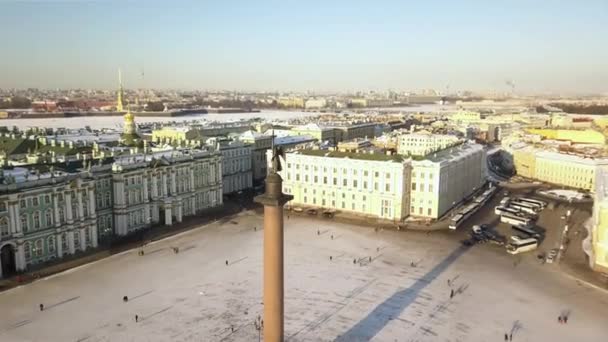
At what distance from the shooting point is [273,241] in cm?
2403

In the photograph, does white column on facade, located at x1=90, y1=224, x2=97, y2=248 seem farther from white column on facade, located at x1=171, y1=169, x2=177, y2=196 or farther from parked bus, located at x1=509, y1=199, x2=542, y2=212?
parked bus, located at x1=509, y1=199, x2=542, y2=212

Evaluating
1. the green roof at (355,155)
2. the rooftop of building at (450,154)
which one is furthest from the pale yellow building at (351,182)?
the rooftop of building at (450,154)

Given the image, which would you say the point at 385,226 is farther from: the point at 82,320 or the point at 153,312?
the point at 82,320

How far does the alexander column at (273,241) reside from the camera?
78.2 feet

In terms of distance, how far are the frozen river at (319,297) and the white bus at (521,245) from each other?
1.39 m

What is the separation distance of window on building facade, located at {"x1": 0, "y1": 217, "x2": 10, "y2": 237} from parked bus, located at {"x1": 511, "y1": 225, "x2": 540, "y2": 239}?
46.7 meters

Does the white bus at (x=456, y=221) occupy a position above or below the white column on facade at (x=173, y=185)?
below

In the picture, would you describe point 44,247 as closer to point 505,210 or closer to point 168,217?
point 168,217

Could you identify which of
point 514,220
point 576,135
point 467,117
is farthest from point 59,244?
point 467,117

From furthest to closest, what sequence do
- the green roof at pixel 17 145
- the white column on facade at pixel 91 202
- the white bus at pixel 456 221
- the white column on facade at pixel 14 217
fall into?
the green roof at pixel 17 145 → the white bus at pixel 456 221 → the white column on facade at pixel 91 202 → the white column on facade at pixel 14 217

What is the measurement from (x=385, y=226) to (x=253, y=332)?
29058 millimetres

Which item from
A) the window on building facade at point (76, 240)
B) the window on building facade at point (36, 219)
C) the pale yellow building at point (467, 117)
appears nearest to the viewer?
the window on building facade at point (36, 219)

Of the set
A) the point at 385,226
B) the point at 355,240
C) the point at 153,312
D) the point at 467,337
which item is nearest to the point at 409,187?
the point at 385,226

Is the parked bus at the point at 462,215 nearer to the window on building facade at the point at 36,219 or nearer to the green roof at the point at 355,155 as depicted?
the green roof at the point at 355,155
